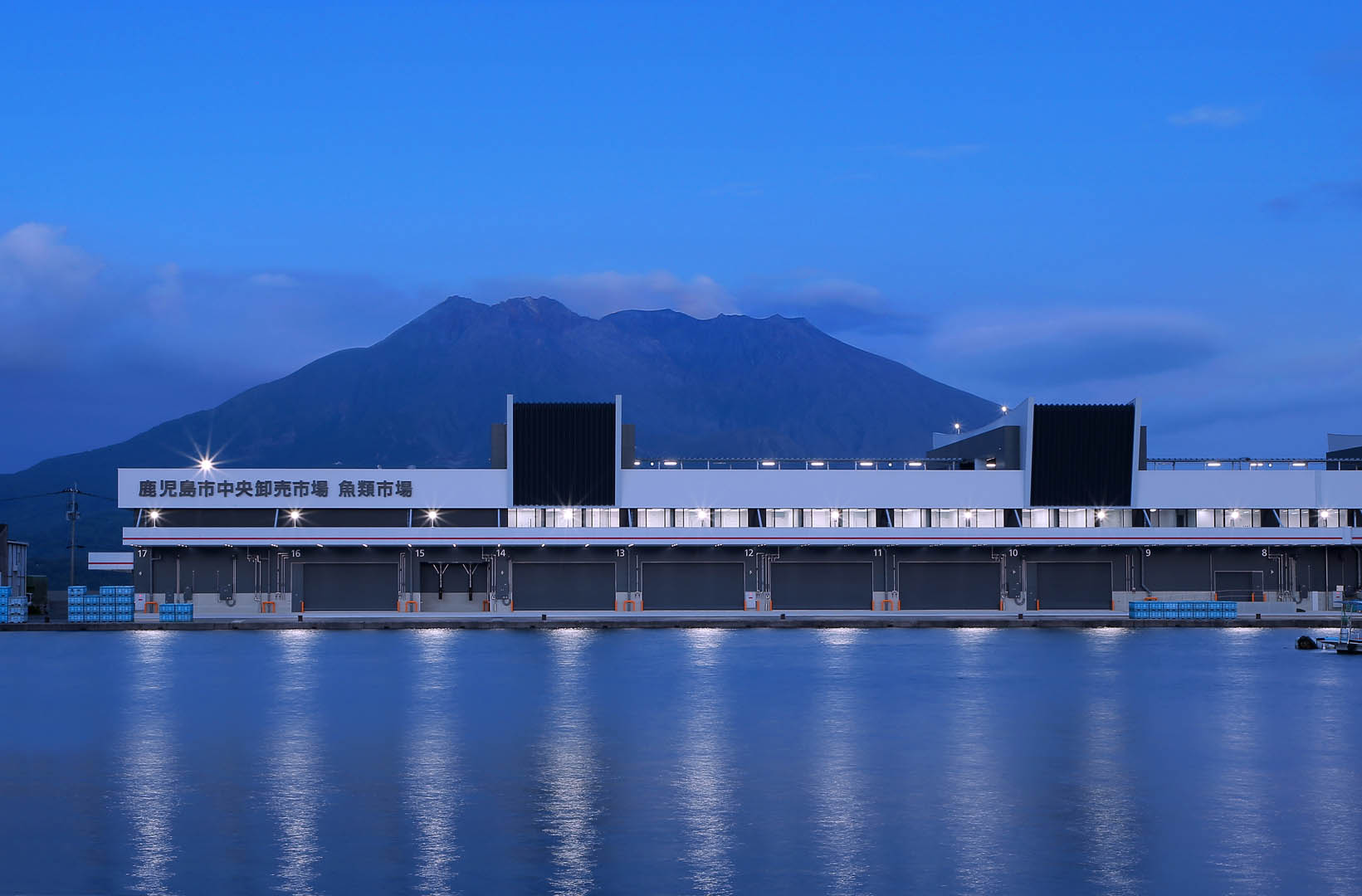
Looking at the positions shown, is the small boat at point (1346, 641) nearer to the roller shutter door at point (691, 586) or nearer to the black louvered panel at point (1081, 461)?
the black louvered panel at point (1081, 461)

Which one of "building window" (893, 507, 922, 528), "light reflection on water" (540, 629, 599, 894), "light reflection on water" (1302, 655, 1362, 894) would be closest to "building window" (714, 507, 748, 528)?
"building window" (893, 507, 922, 528)

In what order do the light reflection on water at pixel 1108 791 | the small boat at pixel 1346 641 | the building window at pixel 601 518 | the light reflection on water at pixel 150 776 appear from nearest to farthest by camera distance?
the light reflection on water at pixel 1108 791
the light reflection on water at pixel 150 776
the small boat at pixel 1346 641
the building window at pixel 601 518

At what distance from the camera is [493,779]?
90.2ft

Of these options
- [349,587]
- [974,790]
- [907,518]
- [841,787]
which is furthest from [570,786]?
[907,518]

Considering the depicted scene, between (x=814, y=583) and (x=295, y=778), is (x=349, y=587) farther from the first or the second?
(x=295, y=778)

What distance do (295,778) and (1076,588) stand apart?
6891 cm

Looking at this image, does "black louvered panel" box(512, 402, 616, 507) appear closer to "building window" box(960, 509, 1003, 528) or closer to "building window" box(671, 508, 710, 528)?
"building window" box(671, 508, 710, 528)

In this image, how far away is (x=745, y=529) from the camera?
84.8 meters

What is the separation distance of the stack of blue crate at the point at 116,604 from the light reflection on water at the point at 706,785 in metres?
43.6

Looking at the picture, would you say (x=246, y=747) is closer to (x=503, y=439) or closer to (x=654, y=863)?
(x=654, y=863)

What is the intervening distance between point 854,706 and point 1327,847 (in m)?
19.5

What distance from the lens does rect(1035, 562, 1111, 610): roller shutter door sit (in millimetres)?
88000

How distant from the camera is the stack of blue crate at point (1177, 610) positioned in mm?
79812

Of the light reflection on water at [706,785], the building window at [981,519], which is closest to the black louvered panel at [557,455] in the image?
the building window at [981,519]
